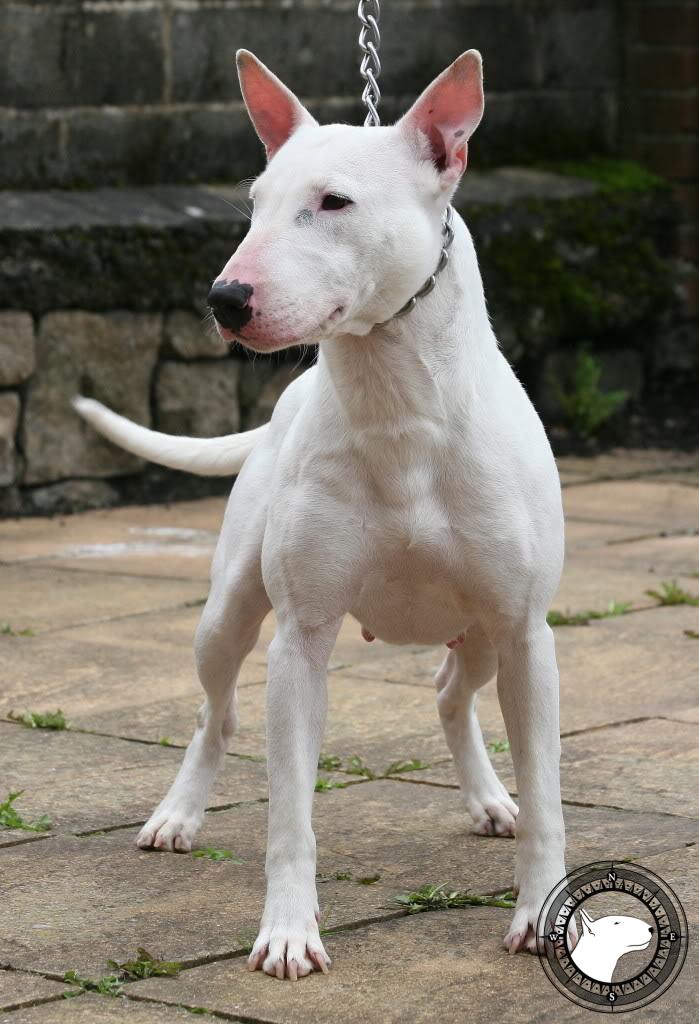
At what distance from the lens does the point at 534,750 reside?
3.40 metres

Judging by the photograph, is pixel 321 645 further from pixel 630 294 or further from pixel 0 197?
pixel 630 294

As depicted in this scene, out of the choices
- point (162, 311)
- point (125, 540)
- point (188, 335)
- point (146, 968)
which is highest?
point (162, 311)

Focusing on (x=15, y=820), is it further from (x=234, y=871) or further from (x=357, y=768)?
(x=357, y=768)

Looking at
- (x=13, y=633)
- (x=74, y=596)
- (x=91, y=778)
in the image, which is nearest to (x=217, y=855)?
(x=91, y=778)

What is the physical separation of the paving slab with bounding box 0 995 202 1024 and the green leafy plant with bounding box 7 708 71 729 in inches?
72.7

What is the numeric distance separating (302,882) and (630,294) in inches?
285

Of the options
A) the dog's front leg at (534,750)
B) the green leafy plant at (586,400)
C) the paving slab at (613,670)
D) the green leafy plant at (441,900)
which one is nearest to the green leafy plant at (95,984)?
the green leafy plant at (441,900)

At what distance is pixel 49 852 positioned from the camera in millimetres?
3840

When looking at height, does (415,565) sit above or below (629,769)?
above

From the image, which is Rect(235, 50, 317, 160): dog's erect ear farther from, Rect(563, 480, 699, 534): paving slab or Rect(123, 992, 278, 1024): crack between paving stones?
Rect(563, 480, 699, 534): paving slab

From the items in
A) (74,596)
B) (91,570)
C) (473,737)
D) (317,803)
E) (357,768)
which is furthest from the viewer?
(91,570)

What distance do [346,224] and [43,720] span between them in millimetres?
2171

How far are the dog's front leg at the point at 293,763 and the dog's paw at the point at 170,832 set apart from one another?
0.57 meters

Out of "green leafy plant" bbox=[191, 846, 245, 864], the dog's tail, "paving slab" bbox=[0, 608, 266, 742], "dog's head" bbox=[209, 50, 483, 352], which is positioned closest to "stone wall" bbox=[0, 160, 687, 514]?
"paving slab" bbox=[0, 608, 266, 742]
